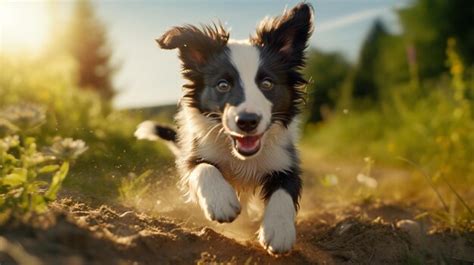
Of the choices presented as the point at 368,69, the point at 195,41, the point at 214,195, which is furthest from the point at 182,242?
the point at 368,69

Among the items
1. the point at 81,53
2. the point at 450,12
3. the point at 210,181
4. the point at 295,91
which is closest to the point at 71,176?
the point at 210,181

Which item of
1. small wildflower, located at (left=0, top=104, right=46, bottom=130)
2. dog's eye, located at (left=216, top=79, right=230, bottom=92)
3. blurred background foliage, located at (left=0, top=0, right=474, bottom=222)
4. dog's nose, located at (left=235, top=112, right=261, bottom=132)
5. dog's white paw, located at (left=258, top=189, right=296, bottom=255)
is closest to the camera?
small wildflower, located at (left=0, top=104, right=46, bottom=130)

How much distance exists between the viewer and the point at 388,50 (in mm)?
21672

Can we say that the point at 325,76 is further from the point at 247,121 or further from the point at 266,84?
the point at 247,121

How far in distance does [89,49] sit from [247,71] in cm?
2913

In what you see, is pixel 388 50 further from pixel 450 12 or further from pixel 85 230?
pixel 85 230

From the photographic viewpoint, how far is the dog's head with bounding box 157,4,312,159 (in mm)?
4055

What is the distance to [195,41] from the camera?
461 centimetres

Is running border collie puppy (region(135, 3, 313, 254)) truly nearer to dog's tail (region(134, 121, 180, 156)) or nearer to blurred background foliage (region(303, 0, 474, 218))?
blurred background foliage (region(303, 0, 474, 218))

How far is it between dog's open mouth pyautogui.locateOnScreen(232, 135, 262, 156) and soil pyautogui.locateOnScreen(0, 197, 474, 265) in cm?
59

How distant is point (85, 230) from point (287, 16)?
2.64m

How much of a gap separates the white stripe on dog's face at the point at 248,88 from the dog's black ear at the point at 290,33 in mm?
175

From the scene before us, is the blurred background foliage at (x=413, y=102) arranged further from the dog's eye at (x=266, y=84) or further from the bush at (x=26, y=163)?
the bush at (x=26, y=163)

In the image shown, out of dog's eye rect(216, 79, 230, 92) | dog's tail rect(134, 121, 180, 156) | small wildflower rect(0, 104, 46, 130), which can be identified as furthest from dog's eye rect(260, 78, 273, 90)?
small wildflower rect(0, 104, 46, 130)
